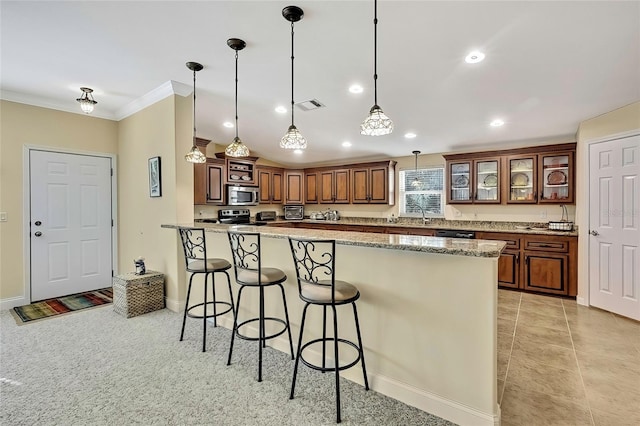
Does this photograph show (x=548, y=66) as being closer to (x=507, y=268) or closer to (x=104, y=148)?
(x=507, y=268)

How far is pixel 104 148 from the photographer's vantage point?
4.46 meters

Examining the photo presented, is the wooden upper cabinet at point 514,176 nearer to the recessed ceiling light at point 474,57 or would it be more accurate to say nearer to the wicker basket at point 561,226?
the wicker basket at point 561,226

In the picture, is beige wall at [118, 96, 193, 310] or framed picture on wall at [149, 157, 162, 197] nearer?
Result: beige wall at [118, 96, 193, 310]

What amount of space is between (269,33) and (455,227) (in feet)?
13.9

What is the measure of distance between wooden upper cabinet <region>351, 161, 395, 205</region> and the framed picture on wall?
12.2ft

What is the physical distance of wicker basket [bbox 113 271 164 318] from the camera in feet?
11.3

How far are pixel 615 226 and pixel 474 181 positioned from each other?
1.90 meters

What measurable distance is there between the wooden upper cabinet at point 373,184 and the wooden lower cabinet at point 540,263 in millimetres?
1961

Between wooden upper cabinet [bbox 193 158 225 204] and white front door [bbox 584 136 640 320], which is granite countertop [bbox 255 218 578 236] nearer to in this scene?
white front door [bbox 584 136 640 320]

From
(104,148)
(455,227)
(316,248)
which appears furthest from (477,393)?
(104,148)

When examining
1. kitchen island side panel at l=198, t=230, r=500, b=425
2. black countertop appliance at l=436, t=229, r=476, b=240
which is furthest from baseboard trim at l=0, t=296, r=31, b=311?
black countertop appliance at l=436, t=229, r=476, b=240

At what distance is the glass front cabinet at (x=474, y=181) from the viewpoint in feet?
16.4

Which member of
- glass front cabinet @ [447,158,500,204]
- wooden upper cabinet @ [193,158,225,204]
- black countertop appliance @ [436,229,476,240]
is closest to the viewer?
black countertop appliance @ [436,229,476,240]

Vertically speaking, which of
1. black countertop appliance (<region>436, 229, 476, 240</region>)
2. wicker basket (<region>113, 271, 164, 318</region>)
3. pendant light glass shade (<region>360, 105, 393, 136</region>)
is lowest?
wicker basket (<region>113, 271, 164, 318</region>)
